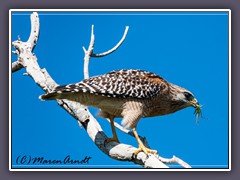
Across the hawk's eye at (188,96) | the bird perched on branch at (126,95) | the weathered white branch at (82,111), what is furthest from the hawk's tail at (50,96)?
the hawk's eye at (188,96)

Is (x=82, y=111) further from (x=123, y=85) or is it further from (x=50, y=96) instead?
(x=50, y=96)

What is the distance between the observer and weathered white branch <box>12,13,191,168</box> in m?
7.91

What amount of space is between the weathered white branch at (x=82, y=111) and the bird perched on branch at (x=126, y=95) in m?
0.15

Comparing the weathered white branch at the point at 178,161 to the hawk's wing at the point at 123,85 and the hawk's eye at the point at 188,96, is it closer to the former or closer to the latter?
the hawk's wing at the point at 123,85

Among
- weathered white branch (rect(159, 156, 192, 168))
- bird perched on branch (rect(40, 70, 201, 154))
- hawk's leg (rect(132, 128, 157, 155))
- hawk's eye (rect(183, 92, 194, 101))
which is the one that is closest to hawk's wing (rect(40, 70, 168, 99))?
bird perched on branch (rect(40, 70, 201, 154))

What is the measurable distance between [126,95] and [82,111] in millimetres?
767

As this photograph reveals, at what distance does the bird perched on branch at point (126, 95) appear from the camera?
7.99 metres

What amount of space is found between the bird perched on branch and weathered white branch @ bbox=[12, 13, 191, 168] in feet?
0.48

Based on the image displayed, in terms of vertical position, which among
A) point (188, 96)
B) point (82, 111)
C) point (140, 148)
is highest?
point (188, 96)

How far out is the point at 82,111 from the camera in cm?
862

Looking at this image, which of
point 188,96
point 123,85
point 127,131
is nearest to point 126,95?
point 123,85

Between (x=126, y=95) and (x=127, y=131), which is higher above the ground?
(x=126, y=95)
